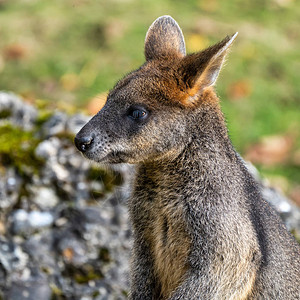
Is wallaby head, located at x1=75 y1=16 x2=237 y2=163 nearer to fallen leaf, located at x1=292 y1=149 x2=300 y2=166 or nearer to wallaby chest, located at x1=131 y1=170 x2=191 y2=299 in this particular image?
wallaby chest, located at x1=131 y1=170 x2=191 y2=299

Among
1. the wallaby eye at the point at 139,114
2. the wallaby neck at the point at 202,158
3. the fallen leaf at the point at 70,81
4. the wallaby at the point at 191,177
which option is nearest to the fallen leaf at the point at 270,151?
the fallen leaf at the point at 70,81

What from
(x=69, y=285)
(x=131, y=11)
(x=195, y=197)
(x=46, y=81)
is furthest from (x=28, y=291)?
(x=131, y=11)

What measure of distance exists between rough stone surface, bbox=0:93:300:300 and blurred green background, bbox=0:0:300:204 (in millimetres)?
1949

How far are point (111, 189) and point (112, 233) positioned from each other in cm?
43

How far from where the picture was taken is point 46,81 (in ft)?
26.8

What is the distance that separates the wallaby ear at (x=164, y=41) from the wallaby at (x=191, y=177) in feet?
0.60

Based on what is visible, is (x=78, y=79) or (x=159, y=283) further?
(x=78, y=79)

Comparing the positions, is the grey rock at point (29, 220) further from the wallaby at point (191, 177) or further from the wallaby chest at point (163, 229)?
the wallaby at point (191, 177)

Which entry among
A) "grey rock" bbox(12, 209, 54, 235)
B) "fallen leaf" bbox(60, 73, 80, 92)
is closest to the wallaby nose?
"grey rock" bbox(12, 209, 54, 235)

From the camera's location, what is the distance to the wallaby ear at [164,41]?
13.9 feet

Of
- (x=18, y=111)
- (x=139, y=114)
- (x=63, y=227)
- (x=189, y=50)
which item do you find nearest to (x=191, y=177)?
(x=139, y=114)

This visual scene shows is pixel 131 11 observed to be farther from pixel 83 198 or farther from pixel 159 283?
pixel 159 283

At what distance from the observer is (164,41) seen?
4.31 meters

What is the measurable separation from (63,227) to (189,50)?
3892 mm
